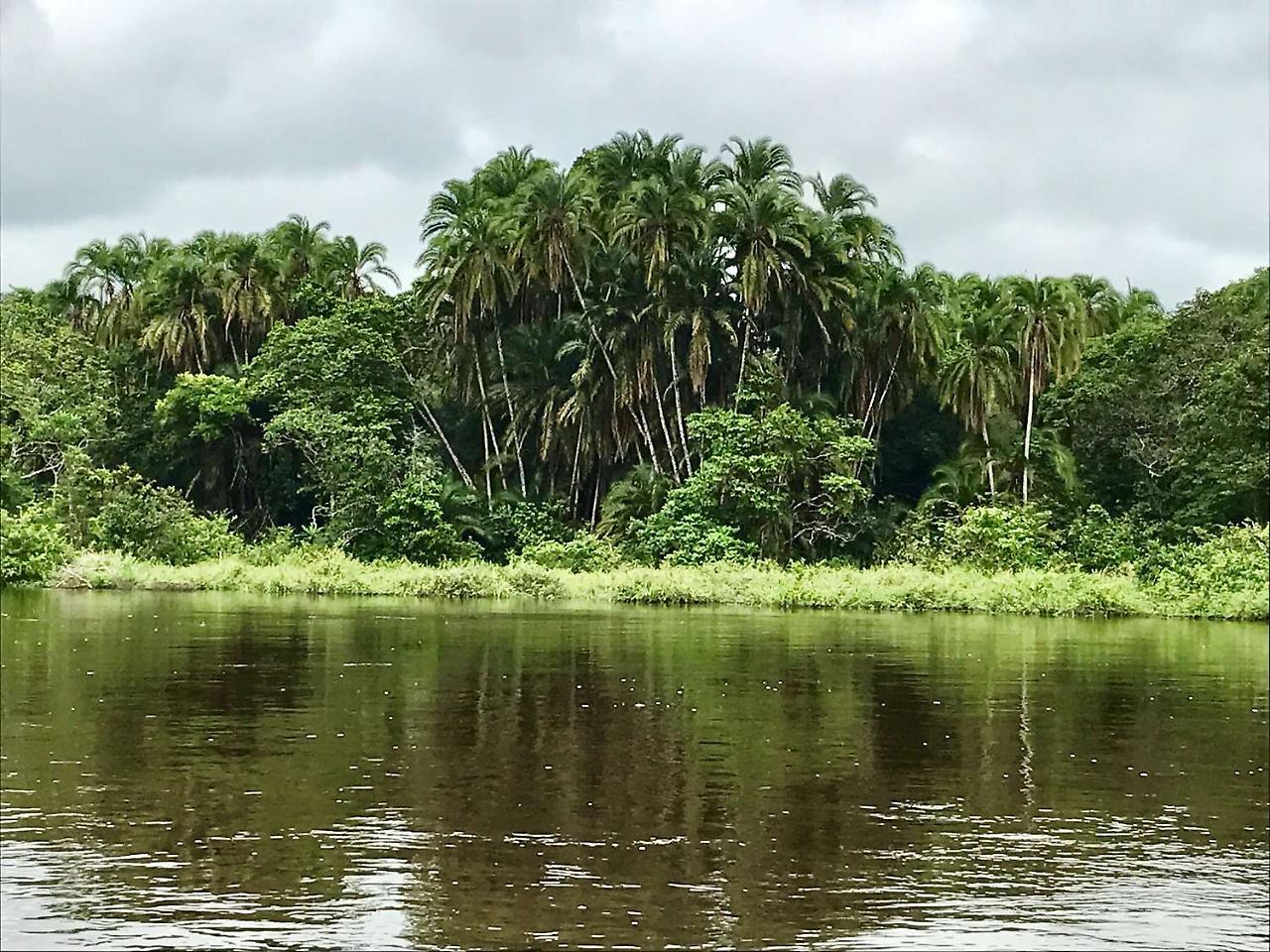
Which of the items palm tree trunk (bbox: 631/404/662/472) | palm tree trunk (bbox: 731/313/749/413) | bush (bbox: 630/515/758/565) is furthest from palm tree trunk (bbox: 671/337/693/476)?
bush (bbox: 630/515/758/565)

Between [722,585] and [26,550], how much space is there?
62.0 ft

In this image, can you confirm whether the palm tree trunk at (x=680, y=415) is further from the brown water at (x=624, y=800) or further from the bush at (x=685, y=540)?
the brown water at (x=624, y=800)

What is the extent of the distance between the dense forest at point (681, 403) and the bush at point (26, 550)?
0.47 ft

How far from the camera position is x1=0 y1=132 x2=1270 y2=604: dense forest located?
49.8 m

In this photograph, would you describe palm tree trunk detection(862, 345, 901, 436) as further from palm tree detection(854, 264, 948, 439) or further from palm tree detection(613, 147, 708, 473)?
palm tree detection(613, 147, 708, 473)

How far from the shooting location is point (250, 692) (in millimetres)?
20203

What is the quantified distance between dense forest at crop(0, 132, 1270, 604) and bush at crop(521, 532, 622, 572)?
0.63 ft

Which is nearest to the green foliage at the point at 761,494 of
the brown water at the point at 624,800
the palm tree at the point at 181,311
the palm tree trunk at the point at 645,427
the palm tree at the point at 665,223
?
the palm tree trunk at the point at 645,427

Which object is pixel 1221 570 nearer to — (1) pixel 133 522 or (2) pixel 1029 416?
(2) pixel 1029 416

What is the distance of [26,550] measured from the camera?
44.6 meters

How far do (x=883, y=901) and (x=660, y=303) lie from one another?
4246 cm

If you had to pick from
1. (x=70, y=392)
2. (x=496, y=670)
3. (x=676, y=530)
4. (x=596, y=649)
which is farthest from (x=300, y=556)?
(x=496, y=670)

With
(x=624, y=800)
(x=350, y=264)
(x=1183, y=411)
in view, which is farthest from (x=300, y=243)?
(x=624, y=800)

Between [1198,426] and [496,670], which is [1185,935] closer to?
[496,670]
